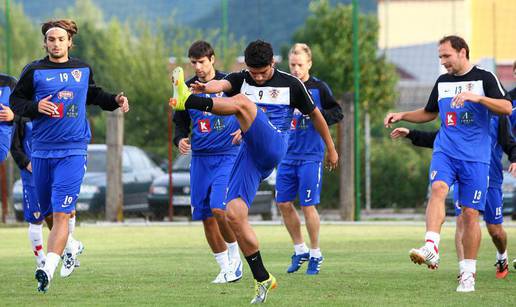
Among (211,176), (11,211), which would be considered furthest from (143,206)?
(211,176)

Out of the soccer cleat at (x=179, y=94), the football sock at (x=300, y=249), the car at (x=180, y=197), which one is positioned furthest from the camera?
the car at (x=180, y=197)

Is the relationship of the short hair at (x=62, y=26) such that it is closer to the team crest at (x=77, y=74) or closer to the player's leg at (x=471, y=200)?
the team crest at (x=77, y=74)

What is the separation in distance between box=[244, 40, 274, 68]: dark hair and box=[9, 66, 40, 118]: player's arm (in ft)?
6.60

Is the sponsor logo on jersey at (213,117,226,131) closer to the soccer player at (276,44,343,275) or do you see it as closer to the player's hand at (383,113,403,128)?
the soccer player at (276,44,343,275)

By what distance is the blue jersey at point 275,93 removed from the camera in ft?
35.7

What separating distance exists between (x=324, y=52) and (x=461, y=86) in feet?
73.5

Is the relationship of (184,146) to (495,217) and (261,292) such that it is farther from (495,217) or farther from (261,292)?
(495,217)

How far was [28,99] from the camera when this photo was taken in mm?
11375

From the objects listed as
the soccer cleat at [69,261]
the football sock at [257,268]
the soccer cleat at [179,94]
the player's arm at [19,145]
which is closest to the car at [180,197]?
the player's arm at [19,145]

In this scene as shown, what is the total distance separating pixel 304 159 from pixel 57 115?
10.9 ft

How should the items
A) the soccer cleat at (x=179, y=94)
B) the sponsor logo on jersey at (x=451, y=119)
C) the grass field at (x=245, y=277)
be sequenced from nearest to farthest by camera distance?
1. the soccer cleat at (x=179, y=94)
2. the grass field at (x=245, y=277)
3. the sponsor logo on jersey at (x=451, y=119)

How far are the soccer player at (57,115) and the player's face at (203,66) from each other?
1.04 m

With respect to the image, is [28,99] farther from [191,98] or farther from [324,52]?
[324,52]

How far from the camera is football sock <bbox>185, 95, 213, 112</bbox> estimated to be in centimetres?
948
